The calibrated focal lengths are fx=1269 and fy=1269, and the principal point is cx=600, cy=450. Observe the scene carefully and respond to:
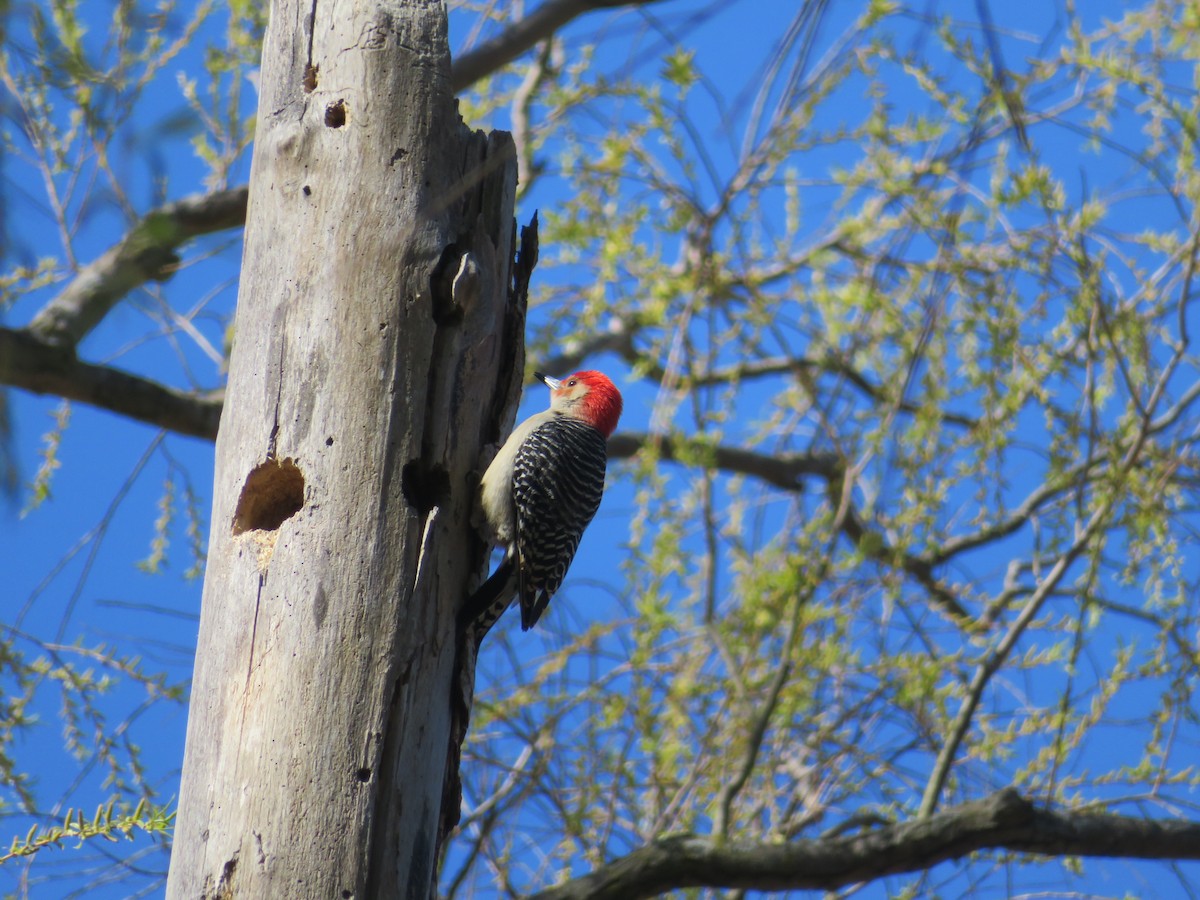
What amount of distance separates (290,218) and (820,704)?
2776mm

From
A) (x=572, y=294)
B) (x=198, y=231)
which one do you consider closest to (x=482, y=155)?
(x=198, y=231)

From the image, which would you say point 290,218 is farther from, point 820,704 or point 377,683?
point 820,704

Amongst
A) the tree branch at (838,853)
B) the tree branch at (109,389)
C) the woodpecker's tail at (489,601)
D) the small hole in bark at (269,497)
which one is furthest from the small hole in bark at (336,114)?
the tree branch at (838,853)

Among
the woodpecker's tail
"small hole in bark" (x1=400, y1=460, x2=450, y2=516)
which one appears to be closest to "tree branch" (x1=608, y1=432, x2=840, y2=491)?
the woodpecker's tail

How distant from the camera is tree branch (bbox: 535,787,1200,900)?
13.1ft

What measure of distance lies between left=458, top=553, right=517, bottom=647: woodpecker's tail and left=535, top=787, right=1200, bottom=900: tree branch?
1015mm

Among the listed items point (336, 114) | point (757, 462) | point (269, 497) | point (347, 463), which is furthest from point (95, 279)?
point (757, 462)

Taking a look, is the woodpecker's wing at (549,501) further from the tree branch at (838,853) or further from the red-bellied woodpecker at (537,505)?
the tree branch at (838,853)

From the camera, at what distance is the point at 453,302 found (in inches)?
123

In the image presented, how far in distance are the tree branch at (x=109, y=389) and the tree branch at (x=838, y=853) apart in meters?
2.35

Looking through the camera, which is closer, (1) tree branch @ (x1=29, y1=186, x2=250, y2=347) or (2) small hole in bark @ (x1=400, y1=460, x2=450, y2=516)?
(2) small hole in bark @ (x1=400, y1=460, x2=450, y2=516)

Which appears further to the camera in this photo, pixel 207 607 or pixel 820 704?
pixel 820 704

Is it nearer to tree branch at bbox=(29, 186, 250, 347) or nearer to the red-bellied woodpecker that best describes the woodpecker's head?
the red-bellied woodpecker

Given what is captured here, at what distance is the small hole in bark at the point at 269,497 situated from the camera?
2.92 meters
